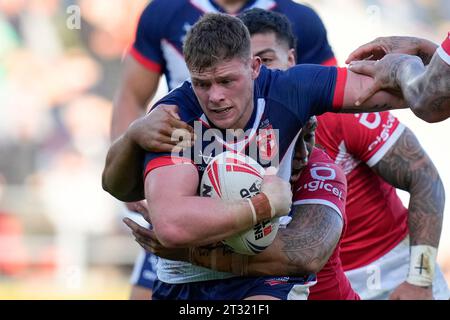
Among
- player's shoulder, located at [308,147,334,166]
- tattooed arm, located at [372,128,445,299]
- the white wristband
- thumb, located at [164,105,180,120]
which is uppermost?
thumb, located at [164,105,180,120]

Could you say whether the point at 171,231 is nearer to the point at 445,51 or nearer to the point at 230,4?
the point at 445,51

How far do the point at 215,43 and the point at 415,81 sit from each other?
2.79 ft

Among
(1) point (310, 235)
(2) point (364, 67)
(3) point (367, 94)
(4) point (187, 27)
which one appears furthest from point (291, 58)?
(1) point (310, 235)

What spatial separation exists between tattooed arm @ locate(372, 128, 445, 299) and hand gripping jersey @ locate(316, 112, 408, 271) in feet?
0.25

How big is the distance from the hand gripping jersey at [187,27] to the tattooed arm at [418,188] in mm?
889

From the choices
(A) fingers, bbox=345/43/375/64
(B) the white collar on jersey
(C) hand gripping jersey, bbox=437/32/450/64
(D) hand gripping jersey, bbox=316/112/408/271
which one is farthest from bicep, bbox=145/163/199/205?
(D) hand gripping jersey, bbox=316/112/408/271

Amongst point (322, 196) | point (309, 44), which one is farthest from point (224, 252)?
point (309, 44)

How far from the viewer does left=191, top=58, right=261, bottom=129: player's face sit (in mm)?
3938

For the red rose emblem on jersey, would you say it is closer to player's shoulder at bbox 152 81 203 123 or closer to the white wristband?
player's shoulder at bbox 152 81 203 123

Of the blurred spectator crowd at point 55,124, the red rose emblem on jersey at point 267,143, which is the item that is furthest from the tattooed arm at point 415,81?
the blurred spectator crowd at point 55,124

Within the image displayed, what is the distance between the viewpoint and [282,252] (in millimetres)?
4246

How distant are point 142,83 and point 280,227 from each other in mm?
2001

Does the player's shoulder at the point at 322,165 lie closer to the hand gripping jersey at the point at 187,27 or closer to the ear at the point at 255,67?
the ear at the point at 255,67

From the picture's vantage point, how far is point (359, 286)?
546cm
